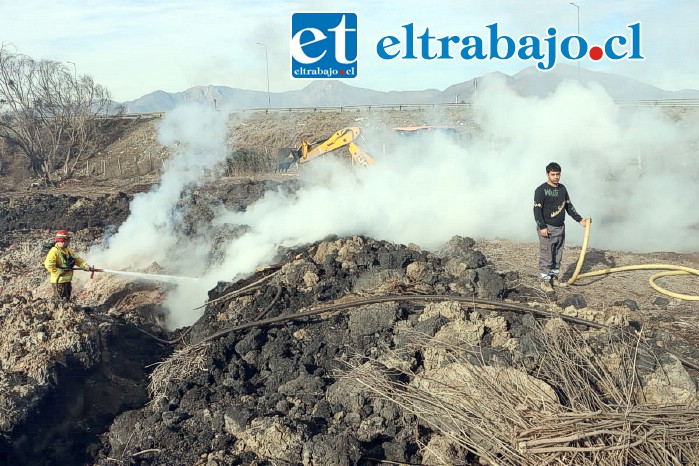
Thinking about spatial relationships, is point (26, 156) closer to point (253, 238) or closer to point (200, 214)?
point (200, 214)

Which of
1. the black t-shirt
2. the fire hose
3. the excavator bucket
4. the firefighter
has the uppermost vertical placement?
the excavator bucket

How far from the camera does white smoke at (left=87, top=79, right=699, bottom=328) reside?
11633mm

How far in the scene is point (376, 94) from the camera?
60.7 meters

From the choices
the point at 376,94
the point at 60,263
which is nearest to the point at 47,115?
the point at 60,263

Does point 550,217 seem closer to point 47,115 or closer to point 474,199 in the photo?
point 474,199

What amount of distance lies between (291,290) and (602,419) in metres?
4.83

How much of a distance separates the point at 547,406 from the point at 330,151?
18.5 m

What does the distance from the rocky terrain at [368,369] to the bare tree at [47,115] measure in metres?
21.6

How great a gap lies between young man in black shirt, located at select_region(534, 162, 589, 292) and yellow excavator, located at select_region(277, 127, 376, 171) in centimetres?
1142

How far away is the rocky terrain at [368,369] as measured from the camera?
16.2 ft

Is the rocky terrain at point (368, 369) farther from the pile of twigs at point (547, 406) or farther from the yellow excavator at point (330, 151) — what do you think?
the yellow excavator at point (330, 151)

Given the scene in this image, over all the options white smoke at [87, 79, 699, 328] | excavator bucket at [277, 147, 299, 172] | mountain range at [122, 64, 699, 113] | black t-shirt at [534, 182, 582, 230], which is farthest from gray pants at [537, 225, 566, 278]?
excavator bucket at [277, 147, 299, 172]

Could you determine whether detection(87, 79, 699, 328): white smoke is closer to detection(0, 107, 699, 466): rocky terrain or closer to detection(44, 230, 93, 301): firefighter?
detection(0, 107, 699, 466): rocky terrain

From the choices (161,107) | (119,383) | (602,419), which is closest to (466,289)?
(602,419)
